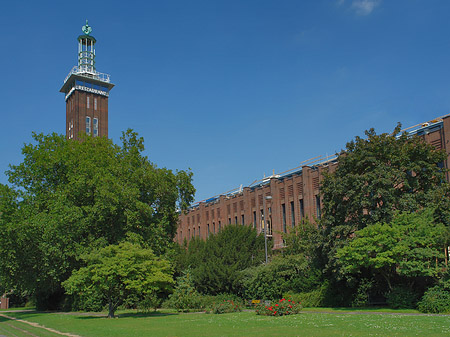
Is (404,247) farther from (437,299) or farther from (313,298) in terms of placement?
(313,298)

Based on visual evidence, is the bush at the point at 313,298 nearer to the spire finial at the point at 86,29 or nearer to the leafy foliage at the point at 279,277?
the leafy foliage at the point at 279,277

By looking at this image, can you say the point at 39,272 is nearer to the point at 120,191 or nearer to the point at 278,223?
the point at 120,191

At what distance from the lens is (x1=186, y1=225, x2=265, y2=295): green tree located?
135ft

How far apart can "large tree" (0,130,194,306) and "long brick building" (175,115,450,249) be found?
22.5 ft

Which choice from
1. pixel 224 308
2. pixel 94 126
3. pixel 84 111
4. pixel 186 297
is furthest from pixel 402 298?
pixel 84 111

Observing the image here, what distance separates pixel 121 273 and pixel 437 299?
64.4ft

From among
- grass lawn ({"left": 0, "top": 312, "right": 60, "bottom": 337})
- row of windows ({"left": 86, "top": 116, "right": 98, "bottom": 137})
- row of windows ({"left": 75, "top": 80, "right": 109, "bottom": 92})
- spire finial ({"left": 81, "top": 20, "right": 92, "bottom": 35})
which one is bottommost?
grass lawn ({"left": 0, "top": 312, "right": 60, "bottom": 337})

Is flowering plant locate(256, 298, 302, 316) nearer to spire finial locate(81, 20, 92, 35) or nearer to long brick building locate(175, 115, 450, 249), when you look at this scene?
long brick building locate(175, 115, 450, 249)

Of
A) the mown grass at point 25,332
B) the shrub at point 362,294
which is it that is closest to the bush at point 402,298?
the shrub at point 362,294

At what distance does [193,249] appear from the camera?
4800cm

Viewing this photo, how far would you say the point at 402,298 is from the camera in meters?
28.1

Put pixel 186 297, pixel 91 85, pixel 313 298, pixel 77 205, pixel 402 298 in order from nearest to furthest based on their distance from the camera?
pixel 402 298
pixel 313 298
pixel 186 297
pixel 77 205
pixel 91 85

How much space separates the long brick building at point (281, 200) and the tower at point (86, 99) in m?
36.1

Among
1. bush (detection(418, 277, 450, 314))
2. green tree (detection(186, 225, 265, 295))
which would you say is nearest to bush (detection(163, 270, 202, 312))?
green tree (detection(186, 225, 265, 295))
